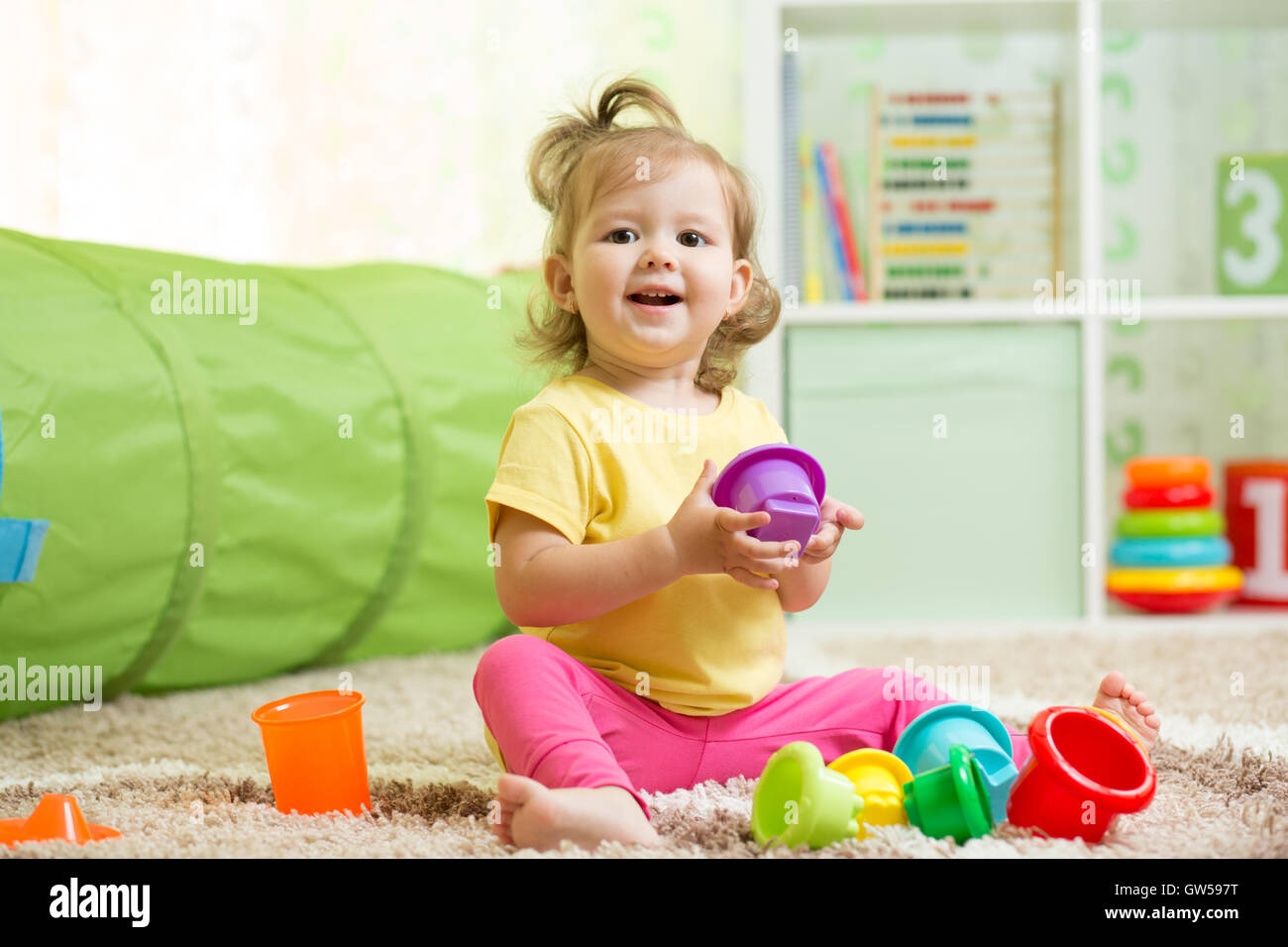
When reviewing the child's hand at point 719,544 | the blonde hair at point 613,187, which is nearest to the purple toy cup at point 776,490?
the child's hand at point 719,544

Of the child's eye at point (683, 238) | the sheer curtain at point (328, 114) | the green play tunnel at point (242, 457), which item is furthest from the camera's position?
the sheer curtain at point (328, 114)

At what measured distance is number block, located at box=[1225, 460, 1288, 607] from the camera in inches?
70.7

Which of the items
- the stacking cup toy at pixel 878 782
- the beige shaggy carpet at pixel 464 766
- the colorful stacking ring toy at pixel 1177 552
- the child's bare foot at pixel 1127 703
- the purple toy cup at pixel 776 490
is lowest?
the beige shaggy carpet at pixel 464 766

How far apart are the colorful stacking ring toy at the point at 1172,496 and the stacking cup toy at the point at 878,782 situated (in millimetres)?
1143

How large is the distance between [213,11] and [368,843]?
1853 millimetres

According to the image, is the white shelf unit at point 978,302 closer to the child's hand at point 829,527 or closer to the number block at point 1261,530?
the number block at point 1261,530

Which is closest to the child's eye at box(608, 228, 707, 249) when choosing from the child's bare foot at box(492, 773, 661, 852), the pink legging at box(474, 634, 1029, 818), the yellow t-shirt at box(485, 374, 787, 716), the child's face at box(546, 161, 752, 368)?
the child's face at box(546, 161, 752, 368)

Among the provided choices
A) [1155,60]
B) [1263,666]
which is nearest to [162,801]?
[1263,666]

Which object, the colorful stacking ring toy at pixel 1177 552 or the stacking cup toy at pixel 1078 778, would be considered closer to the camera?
the stacking cup toy at pixel 1078 778

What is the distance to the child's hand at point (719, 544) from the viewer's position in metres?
0.71

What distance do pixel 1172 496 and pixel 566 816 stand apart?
137 centimetres

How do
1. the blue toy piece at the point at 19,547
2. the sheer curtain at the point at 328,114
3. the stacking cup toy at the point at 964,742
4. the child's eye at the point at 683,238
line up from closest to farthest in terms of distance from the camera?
the stacking cup toy at the point at 964,742
the child's eye at the point at 683,238
the blue toy piece at the point at 19,547
the sheer curtain at the point at 328,114

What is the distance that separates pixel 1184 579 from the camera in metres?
1.70

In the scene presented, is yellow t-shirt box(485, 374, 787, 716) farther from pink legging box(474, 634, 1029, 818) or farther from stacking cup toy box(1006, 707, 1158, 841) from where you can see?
stacking cup toy box(1006, 707, 1158, 841)
